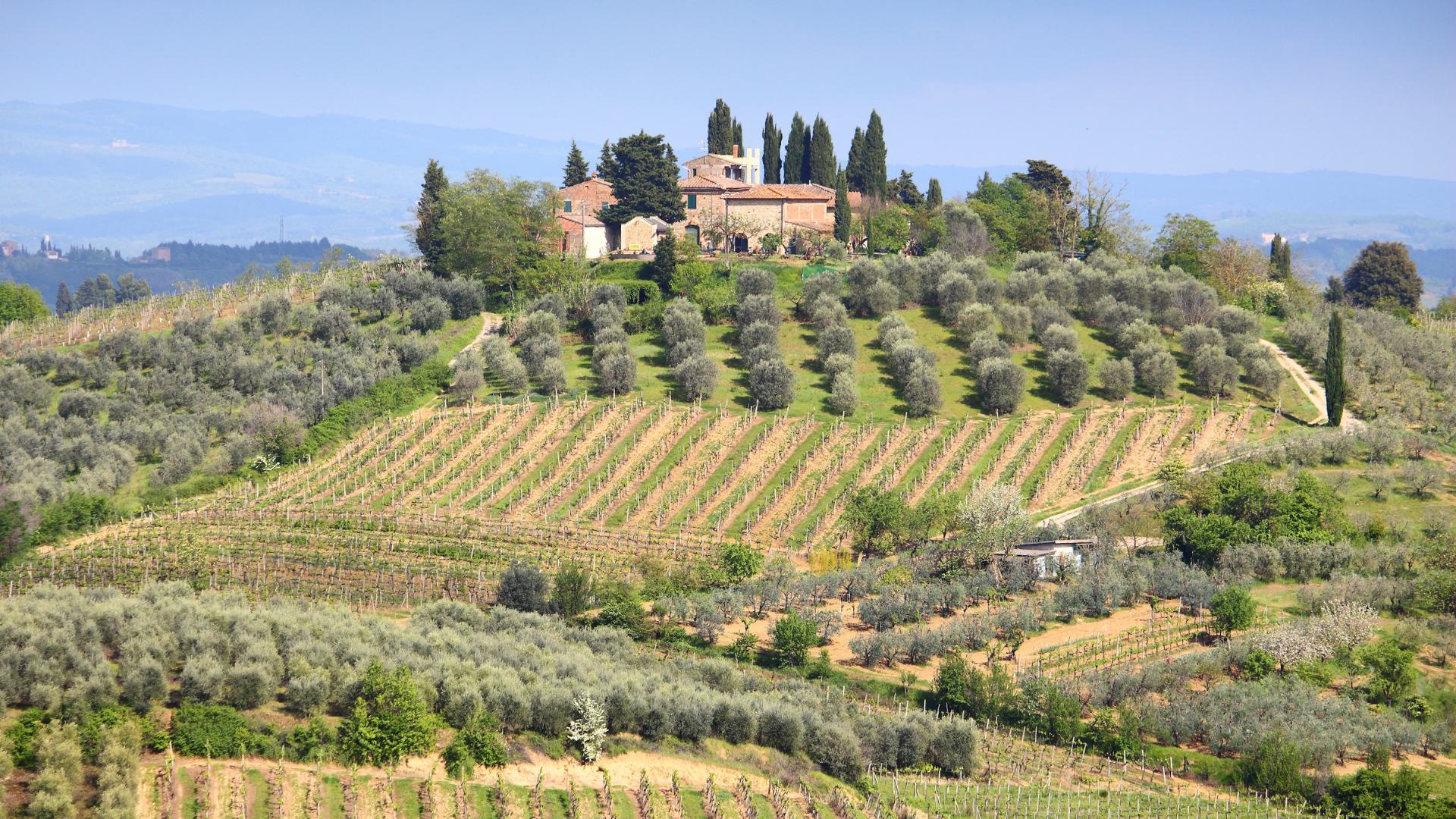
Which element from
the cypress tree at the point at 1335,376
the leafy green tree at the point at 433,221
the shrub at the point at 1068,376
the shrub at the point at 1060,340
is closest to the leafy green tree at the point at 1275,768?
the shrub at the point at 1068,376

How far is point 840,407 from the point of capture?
63.6 meters

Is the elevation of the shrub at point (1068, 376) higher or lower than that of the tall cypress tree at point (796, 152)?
lower

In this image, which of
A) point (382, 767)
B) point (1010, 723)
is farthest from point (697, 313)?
point (382, 767)

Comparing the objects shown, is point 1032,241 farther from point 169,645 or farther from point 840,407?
point 169,645

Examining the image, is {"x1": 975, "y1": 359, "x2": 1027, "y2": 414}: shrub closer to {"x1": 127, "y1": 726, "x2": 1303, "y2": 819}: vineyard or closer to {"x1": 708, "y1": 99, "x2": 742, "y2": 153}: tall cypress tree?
{"x1": 127, "y1": 726, "x2": 1303, "y2": 819}: vineyard

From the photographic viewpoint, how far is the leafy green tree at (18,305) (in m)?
80.7

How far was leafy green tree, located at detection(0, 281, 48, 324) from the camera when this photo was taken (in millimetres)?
80669

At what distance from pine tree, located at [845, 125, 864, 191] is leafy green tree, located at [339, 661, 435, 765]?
76.4m

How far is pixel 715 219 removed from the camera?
3625 inches

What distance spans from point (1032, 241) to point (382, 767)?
242ft

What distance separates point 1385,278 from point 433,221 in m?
83.4

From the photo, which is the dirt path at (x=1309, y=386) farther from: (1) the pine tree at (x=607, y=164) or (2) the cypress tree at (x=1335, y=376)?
(1) the pine tree at (x=607, y=164)

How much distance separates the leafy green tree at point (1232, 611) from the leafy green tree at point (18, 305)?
236 feet

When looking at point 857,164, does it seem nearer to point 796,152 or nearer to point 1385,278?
point 796,152
